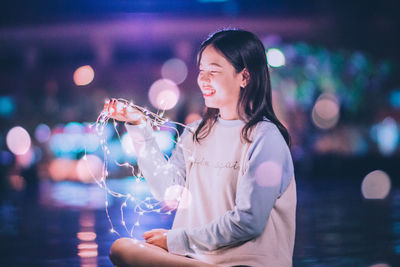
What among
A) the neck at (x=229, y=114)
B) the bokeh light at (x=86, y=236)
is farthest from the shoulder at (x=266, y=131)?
the bokeh light at (x=86, y=236)

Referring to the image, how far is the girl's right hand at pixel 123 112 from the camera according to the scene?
2.21 metres

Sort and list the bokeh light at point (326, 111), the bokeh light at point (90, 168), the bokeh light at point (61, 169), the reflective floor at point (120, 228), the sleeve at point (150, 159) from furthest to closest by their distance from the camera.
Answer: the bokeh light at point (326, 111) → the bokeh light at point (61, 169) → the bokeh light at point (90, 168) → the reflective floor at point (120, 228) → the sleeve at point (150, 159)

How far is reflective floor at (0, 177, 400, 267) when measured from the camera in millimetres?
4551

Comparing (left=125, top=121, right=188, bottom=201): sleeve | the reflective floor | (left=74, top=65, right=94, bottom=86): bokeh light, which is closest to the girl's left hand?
(left=125, top=121, right=188, bottom=201): sleeve

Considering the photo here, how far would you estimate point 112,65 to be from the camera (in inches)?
672

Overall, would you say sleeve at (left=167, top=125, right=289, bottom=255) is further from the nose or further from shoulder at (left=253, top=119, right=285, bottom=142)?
the nose

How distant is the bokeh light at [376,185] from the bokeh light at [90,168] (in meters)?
5.83

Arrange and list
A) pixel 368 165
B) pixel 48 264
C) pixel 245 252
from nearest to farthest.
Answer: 1. pixel 245 252
2. pixel 48 264
3. pixel 368 165

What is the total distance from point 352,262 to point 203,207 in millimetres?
2522

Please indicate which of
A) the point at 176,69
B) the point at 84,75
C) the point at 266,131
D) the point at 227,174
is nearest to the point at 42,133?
the point at 84,75

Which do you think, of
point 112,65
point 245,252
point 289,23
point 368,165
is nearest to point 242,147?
point 245,252

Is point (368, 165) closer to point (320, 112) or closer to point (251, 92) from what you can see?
point (320, 112)

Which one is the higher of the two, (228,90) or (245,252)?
(228,90)

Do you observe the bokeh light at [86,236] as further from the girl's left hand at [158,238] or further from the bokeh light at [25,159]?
the bokeh light at [25,159]
